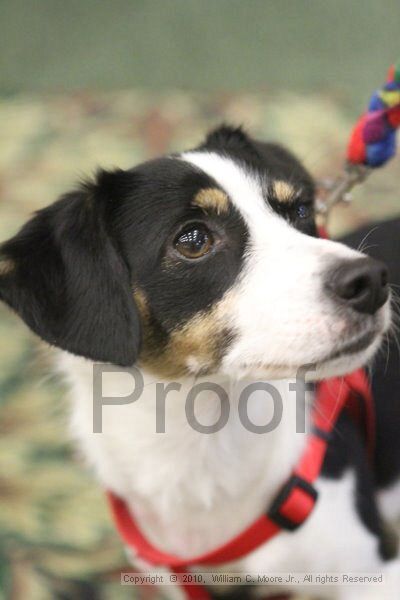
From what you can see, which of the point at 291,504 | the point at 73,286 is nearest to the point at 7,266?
the point at 73,286

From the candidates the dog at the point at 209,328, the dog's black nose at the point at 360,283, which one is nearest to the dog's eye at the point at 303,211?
the dog at the point at 209,328

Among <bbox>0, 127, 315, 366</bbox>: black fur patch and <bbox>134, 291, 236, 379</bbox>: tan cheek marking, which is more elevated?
<bbox>0, 127, 315, 366</bbox>: black fur patch

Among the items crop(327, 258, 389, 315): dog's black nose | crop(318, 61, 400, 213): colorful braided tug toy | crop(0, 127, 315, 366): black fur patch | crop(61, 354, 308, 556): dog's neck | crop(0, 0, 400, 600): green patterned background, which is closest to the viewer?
crop(327, 258, 389, 315): dog's black nose

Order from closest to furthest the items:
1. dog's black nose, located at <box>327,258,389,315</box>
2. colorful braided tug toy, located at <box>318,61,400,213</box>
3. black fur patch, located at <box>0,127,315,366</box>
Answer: dog's black nose, located at <box>327,258,389,315</box>, black fur patch, located at <box>0,127,315,366</box>, colorful braided tug toy, located at <box>318,61,400,213</box>

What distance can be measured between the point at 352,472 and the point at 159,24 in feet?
7.59

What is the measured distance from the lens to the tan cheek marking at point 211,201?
1.02m

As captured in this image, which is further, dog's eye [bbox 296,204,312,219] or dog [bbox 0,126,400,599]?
dog's eye [bbox 296,204,312,219]

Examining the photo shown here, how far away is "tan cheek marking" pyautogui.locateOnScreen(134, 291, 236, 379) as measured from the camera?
973 millimetres

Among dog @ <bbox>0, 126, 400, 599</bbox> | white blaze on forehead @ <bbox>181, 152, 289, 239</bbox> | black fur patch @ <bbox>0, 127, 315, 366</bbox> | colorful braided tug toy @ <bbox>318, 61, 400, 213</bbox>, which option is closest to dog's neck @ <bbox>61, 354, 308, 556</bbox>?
dog @ <bbox>0, 126, 400, 599</bbox>

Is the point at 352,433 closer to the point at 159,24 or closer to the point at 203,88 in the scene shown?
the point at 203,88

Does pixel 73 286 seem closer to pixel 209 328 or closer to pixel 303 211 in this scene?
pixel 209 328

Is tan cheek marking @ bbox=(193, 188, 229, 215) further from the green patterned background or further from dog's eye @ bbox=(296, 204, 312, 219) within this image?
the green patterned background

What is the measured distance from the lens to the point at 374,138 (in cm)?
137

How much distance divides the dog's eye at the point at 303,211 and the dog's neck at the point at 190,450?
0.86ft
